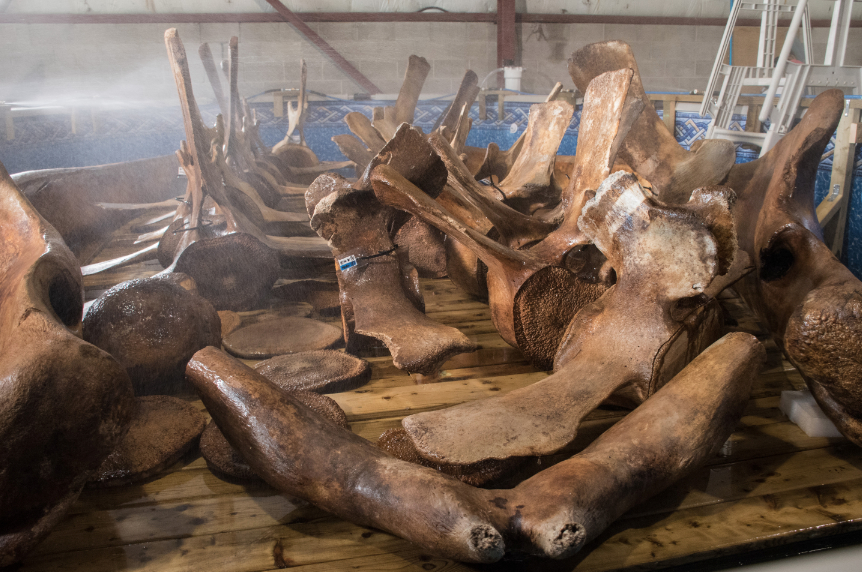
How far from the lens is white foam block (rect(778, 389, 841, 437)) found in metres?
1.45

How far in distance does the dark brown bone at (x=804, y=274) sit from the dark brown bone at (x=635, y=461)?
122mm

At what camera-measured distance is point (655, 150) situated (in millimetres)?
2236

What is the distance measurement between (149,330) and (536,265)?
42.0 inches

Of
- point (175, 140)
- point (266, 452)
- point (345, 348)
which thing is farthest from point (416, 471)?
point (175, 140)

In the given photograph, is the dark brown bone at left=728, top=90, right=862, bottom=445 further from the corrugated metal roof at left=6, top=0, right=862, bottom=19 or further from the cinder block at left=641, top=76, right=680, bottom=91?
the corrugated metal roof at left=6, top=0, right=862, bottom=19

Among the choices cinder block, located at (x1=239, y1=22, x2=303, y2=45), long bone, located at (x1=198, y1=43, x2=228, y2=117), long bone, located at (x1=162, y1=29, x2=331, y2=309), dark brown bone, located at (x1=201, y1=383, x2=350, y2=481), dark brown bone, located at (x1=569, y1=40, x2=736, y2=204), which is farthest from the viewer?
cinder block, located at (x1=239, y1=22, x2=303, y2=45)

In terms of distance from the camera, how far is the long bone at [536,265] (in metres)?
1.62

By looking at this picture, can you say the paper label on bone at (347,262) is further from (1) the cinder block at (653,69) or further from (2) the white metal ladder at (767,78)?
(1) the cinder block at (653,69)

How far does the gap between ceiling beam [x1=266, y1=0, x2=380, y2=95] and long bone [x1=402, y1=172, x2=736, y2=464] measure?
6.34m

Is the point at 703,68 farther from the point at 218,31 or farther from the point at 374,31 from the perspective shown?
the point at 218,31

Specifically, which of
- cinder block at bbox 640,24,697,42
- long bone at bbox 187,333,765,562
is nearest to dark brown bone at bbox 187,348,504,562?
long bone at bbox 187,333,765,562

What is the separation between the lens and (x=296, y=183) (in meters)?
4.71

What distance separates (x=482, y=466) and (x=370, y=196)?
1.06 meters

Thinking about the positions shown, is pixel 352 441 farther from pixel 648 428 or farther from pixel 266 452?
pixel 648 428
